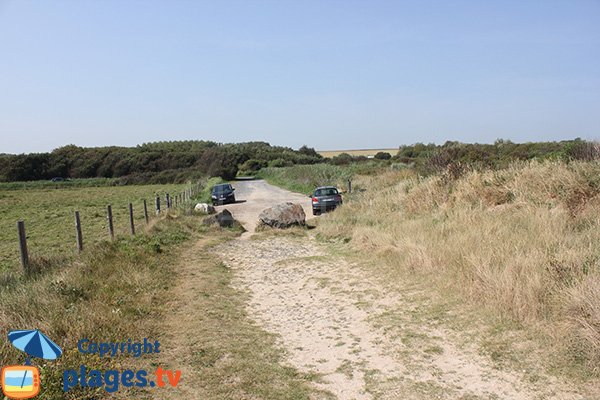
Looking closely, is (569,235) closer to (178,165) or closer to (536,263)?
(536,263)

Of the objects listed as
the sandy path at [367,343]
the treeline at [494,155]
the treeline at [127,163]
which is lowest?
the sandy path at [367,343]

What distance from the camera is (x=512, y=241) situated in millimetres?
8078

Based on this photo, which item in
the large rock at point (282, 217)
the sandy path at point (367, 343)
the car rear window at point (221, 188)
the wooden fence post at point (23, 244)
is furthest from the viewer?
the car rear window at point (221, 188)

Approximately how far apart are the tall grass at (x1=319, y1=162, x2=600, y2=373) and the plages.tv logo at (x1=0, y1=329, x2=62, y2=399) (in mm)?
5561

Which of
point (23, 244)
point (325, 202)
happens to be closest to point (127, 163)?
point (325, 202)

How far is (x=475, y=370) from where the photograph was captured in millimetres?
4980

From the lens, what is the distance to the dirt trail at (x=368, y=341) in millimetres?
4609

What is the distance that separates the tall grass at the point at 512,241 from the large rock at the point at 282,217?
1815 mm

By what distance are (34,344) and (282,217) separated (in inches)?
524

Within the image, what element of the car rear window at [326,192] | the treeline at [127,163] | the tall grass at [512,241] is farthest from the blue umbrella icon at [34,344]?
the treeline at [127,163]

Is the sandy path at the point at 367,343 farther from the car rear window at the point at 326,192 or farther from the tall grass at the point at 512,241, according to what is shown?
the car rear window at the point at 326,192

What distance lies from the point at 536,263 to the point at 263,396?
4511 mm

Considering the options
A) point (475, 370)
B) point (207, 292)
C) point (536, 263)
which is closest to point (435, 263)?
point (536, 263)

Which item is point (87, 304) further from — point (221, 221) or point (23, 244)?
point (221, 221)
